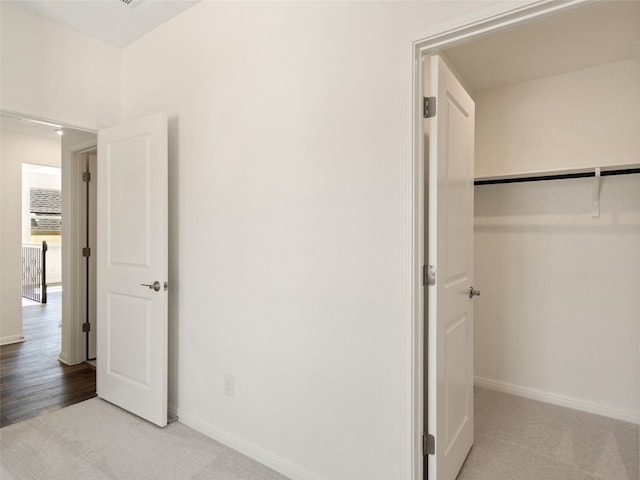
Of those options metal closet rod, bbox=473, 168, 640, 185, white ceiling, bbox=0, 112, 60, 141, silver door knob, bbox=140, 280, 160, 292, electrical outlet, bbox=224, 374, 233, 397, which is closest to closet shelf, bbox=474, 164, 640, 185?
metal closet rod, bbox=473, 168, 640, 185

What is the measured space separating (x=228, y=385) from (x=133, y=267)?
112 centimetres

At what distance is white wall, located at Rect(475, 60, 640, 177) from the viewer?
2.58 m

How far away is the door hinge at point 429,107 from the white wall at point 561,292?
1.77 meters

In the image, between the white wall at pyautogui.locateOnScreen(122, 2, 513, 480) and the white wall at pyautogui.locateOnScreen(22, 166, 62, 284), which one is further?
the white wall at pyautogui.locateOnScreen(22, 166, 62, 284)

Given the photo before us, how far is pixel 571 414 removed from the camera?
2.65 meters

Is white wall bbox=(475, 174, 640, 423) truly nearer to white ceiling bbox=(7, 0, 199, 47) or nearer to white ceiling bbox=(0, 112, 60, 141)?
white ceiling bbox=(7, 0, 199, 47)

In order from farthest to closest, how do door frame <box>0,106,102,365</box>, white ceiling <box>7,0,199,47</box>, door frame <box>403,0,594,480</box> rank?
1. door frame <box>0,106,102,365</box>
2. white ceiling <box>7,0,199,47</box>
3. door frame <box>403,0,594,480</box>

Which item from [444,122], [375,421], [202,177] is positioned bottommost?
[375,421]

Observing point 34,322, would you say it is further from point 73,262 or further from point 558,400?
point 558,400

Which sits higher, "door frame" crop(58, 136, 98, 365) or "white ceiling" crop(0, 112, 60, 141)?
"white ceiling" crop(0, 112, 60, 141)

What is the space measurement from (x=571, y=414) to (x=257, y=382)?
2.31 m

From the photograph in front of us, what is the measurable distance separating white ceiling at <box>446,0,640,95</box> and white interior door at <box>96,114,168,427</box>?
2205 mm

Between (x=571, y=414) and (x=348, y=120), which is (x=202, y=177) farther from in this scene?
(x=571, y=414)

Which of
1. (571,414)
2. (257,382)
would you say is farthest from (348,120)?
(571,414)
